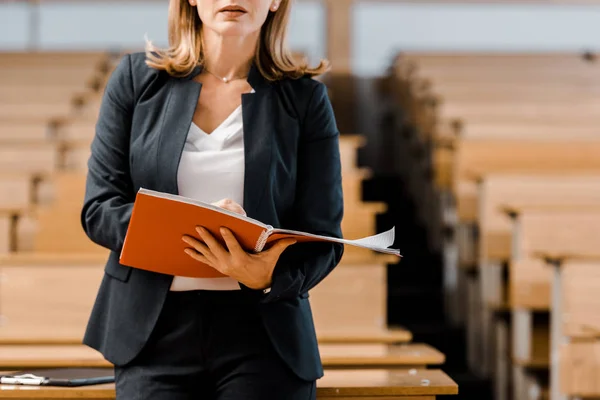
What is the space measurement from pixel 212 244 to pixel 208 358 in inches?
2.4

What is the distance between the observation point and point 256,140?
44 centimetres

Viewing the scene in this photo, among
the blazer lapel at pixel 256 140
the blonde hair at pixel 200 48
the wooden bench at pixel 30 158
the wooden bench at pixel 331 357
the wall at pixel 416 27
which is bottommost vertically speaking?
the wooden bench at pixel 331 357

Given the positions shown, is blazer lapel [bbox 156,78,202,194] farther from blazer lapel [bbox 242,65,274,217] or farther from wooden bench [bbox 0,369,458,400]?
wooden bench [bbox 0,369,458,400]

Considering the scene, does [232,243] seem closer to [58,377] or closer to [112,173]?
[112,173]

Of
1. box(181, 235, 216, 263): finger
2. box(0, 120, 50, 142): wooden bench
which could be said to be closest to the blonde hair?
box(181, 235, 216, 263): finger

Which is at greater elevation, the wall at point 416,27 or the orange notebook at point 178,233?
the wall at point 416,27

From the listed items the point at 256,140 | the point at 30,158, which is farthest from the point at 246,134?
the point at 30,158

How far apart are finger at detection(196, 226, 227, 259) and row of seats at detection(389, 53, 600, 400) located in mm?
453

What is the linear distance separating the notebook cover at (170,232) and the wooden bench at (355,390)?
12cm

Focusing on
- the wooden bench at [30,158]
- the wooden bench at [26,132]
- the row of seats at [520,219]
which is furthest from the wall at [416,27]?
the wooden bench at [30,158]

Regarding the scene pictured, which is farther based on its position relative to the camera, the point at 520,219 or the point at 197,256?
the point at 520,219

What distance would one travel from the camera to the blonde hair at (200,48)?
1.52ft

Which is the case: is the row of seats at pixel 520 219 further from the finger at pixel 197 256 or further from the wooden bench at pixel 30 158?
the wooden bench at pixel 30 158

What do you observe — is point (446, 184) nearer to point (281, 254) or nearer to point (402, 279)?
point (402, 279)
